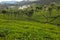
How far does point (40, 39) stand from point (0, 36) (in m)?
11.0

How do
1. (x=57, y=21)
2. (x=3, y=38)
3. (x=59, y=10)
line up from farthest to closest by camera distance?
1. (x=59, y=10)
2. (x=57, y=21)
3. (x=3, y=38)

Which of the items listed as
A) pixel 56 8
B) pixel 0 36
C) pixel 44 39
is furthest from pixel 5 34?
pixel 56 8

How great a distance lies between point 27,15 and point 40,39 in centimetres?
12382

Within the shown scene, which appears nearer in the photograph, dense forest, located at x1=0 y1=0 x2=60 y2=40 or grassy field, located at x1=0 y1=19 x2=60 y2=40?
grassy field, located at x1=0 y1=19 x2=60 y2=40

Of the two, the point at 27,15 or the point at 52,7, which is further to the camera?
the point at 52,7

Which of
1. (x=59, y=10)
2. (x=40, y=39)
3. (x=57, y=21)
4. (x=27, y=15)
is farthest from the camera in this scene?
(x=59, y=10)

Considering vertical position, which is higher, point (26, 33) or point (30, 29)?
point (26, 33)

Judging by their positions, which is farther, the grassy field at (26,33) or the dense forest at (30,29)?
the dense forest at (30,29)

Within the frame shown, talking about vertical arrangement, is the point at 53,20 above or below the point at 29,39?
below

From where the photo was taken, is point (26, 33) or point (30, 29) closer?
point (26, 33)

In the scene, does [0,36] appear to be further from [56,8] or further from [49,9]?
[56,8]

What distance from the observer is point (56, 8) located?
189125 millimetres

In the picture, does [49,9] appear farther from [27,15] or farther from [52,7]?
[27,15]

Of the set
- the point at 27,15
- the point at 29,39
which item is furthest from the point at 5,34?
the point at 27,15
